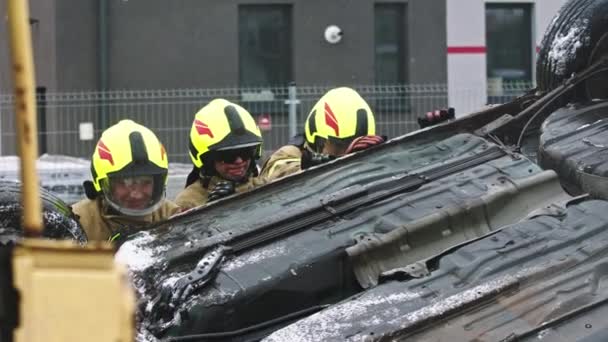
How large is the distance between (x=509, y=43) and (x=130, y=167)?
549 inches

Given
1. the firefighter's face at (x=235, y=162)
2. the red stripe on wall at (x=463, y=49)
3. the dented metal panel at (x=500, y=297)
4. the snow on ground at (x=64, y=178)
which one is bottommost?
the snow on ground at (x=64, y=178)

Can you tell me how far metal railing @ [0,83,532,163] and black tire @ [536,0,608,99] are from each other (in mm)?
6095

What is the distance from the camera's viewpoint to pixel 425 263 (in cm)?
290

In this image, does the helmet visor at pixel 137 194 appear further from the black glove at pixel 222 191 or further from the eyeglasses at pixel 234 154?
the eyeglasses at pixel 234 154

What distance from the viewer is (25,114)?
3.76ft

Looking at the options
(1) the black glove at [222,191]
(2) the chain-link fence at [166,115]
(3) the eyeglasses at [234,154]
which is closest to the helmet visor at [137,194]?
(1) the black glove at [222,191]

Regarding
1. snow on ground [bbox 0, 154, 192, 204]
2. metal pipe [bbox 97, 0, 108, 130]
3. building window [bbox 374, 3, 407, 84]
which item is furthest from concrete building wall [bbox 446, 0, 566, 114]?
snow on ground [bbox 0, 154, 192, 204]

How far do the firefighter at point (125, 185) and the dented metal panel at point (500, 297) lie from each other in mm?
1603

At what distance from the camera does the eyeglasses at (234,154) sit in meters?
4.52

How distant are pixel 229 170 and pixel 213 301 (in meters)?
1.62

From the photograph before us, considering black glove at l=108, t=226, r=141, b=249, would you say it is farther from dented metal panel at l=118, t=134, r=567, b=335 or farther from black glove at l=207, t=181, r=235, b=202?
black glove at l=207, t=181, r=235, b=202

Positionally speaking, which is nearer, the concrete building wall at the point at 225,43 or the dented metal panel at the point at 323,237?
the dented metal panel at the point at 323,237

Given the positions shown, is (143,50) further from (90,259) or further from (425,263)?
(90,259)

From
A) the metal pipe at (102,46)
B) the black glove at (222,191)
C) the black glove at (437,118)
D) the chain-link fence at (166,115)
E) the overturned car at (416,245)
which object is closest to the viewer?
the overturned car at (416,245)
